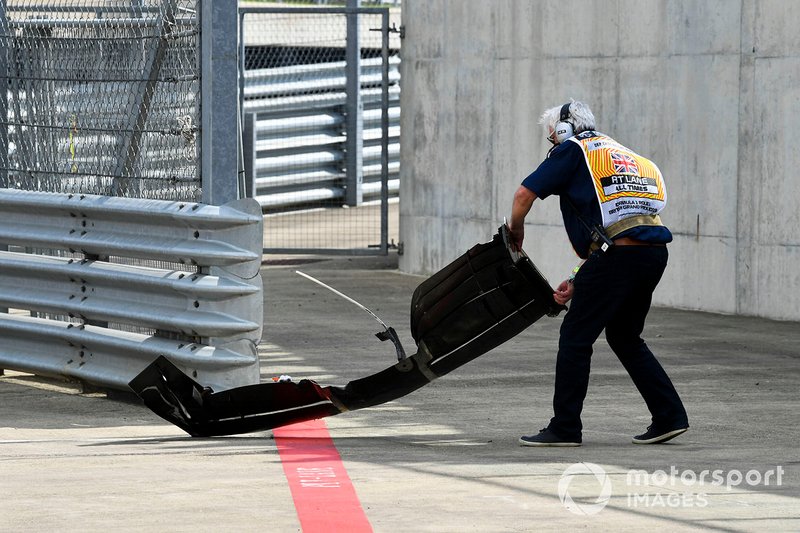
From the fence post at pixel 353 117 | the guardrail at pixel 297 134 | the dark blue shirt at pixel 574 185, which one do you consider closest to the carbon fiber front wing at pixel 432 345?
the dark blue shirt at pixel 574 185

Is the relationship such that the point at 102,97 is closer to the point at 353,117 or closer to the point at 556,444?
the point at 556,444

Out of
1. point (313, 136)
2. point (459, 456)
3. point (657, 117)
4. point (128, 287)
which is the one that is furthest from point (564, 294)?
point (313, 136)

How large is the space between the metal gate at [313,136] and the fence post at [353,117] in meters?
0.01

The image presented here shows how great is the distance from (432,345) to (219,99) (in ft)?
5.90

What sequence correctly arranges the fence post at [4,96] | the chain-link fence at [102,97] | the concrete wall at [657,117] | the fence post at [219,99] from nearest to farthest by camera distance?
the fence post at [219,99], the chain-link fence at [102,97], the fence post at [4,96], the concrete wall at [657,117]

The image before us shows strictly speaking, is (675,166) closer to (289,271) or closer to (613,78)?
(613,78)

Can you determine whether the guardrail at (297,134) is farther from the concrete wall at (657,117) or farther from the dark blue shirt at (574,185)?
the dark blue shirt at (574,185)

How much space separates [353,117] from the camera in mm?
19359

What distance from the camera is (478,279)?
7543 mm

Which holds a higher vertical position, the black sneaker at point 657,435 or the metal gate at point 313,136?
the metal gate at point 313,136

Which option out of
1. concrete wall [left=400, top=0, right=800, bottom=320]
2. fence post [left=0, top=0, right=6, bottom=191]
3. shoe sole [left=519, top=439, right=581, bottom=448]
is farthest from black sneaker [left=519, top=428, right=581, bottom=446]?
concrete wall [left=400, top=0, right=800, bottom=320]

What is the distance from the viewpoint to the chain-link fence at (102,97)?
28.4 ft

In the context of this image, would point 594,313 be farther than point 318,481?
Yes

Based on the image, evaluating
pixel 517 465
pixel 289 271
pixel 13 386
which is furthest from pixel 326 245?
pixel 517 465
